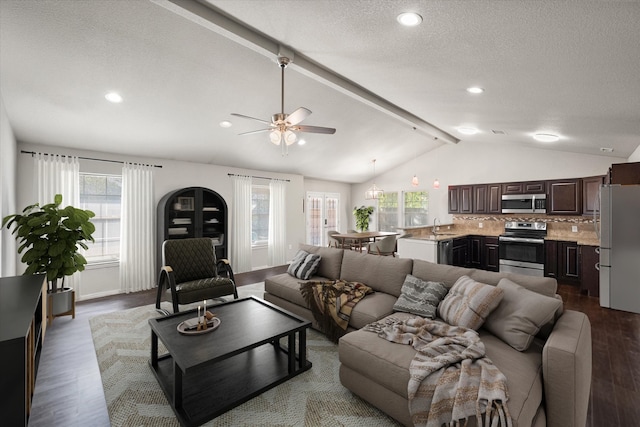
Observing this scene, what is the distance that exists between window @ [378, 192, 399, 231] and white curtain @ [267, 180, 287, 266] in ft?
11.2

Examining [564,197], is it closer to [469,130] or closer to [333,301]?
[469,130]

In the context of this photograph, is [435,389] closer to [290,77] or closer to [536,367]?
[536,367]

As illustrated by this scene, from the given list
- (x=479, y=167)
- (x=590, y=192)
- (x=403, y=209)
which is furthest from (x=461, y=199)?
(x=590, y=192)

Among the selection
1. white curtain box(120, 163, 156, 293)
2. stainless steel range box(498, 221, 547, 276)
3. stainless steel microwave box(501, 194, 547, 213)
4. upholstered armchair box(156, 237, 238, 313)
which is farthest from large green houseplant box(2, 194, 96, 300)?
stainless steel microwave box(501, 194, 547, 213)

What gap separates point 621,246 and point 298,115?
446 centimetres

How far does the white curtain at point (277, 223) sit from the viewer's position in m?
7.20

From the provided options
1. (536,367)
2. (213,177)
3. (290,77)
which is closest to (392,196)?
(213,177)

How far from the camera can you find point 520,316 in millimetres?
2035

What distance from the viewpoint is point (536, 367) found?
1.81m

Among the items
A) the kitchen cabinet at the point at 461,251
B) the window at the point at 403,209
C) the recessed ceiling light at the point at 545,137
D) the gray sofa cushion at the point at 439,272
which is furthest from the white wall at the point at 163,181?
the recessed ceiling light at the point at 545,137

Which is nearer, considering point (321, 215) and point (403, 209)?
point (403, 209)

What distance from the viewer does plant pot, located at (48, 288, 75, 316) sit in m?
3.59

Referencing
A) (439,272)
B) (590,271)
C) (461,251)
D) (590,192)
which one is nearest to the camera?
(439,272)

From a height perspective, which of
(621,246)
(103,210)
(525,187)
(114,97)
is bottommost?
(621,246)
